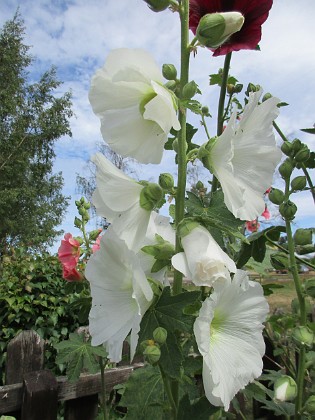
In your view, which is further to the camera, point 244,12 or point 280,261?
point 280,261

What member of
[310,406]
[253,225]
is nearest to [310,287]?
[310,406]

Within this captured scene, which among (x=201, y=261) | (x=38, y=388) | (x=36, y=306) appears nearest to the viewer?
(x=201, y=261)

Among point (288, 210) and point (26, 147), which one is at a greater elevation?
point (26, 147)

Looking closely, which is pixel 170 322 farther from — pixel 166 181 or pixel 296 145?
pixel 296 145

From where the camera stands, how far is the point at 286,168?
942mm

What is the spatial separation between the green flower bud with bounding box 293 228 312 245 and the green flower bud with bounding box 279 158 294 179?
122mm

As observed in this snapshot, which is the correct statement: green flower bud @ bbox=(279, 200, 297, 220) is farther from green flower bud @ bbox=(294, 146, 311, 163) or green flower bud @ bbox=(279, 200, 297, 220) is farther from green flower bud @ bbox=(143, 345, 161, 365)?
green flower bud @ bbox=(143, 345, 161, 365)

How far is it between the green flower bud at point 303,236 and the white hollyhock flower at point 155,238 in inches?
12.4

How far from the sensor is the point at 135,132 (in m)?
0.64

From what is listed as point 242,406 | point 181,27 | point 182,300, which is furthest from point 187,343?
point 242,406

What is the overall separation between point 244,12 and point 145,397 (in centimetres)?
68

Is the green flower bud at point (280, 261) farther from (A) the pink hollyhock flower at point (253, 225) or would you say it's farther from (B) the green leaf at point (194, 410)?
(A) the pink hollyhock flower at point (253, 225)

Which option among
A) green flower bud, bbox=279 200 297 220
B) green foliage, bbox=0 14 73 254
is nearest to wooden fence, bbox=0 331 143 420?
green flower bud, bbox=279 200 297 220

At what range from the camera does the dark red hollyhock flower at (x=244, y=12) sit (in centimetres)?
78
